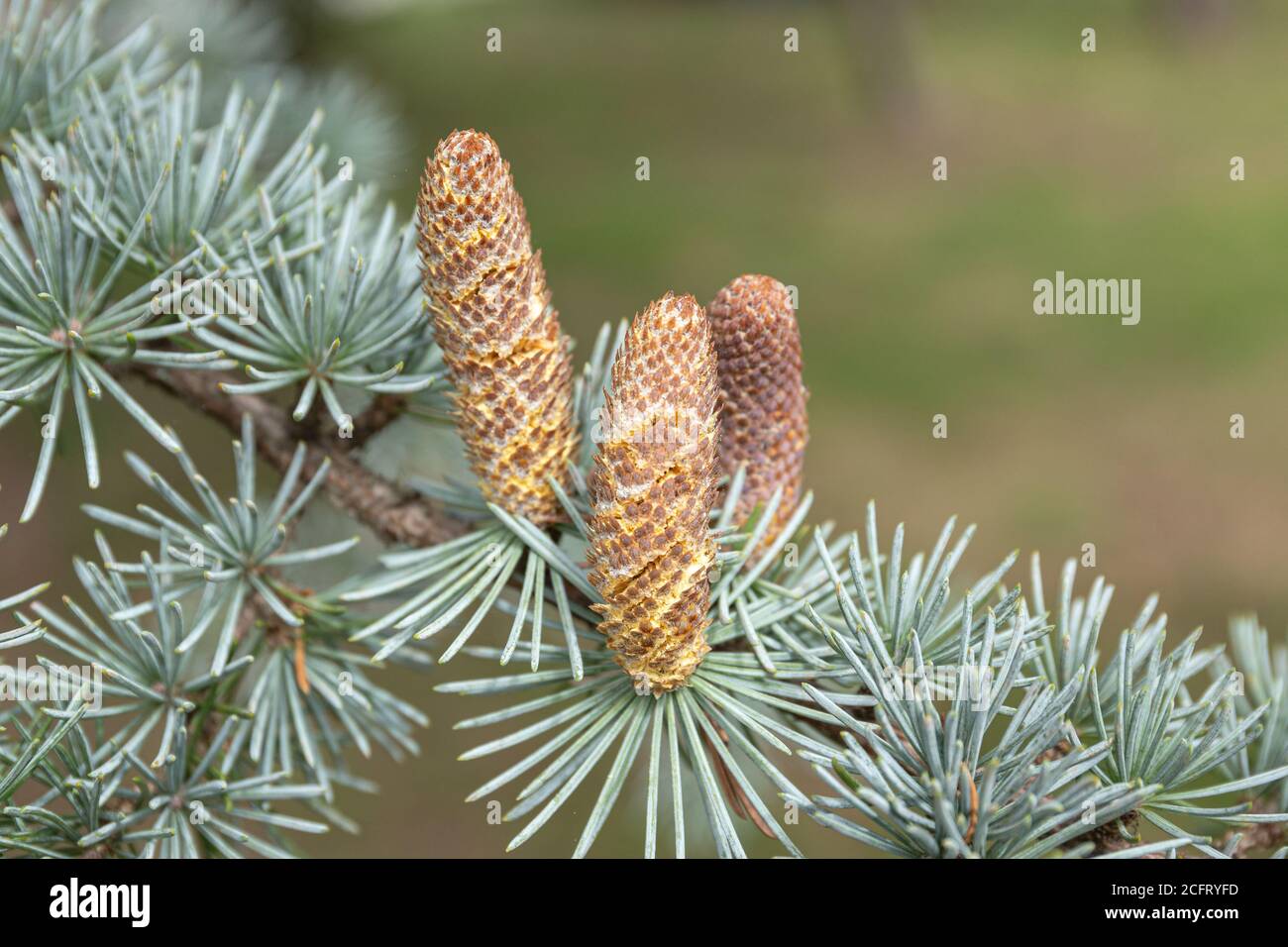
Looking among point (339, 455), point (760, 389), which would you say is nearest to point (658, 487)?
point (760, 389)

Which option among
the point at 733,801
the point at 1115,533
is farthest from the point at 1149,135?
the point at 733,801

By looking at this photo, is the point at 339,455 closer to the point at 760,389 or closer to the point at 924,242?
the point at 760,389

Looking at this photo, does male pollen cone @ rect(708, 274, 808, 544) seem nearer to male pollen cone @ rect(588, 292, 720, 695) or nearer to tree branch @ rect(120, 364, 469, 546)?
male pollen cone @ rect(588, 292, 720, 695)

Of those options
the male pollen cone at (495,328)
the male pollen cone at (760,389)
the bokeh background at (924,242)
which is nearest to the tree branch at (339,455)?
the male pollen cone at (495,328)

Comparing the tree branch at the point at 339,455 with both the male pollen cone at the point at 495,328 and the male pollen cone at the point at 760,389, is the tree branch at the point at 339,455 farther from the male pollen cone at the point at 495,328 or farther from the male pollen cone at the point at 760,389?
the male pollen cone at the point at 760,389

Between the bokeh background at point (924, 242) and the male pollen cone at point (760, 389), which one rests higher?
the bokeh background at point (924, 242)
